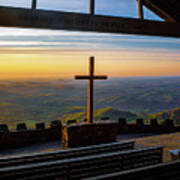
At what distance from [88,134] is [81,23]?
351 centimetres

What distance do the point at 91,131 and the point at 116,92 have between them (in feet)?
290

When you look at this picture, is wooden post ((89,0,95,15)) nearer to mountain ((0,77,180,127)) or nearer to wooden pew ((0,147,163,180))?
wooden pew ((0,147,163,180))

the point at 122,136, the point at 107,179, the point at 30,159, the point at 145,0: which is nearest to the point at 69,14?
the point at 145,0

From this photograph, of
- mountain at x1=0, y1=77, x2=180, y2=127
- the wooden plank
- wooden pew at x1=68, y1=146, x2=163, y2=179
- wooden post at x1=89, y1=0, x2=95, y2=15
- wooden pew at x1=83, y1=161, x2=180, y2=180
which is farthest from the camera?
mountain at x1=0, y1=77, x2=180, y2=127

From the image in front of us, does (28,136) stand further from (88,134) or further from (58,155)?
(58,155)

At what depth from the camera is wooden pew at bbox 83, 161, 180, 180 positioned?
2.83 meters

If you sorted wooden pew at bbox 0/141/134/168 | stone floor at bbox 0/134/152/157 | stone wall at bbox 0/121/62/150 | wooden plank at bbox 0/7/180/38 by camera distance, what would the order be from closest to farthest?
wooden pew at bbox 0/141/134/168
wooden plank at bbox 0/7/180/38
stone floor at bbox 0/134/152/157
stone wall at bbox 0/121/62/150

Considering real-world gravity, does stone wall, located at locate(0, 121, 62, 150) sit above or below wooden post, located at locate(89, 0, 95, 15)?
below

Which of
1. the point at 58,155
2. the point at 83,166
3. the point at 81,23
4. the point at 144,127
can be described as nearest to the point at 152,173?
the point at 83,166

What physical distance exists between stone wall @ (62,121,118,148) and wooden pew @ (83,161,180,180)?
3.69 metres

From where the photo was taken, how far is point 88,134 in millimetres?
6719

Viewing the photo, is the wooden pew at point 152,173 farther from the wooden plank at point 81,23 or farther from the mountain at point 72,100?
the mountain at point 72,100

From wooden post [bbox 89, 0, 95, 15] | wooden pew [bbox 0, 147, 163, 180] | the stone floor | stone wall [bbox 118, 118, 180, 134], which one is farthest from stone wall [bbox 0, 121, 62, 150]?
wooden post [bbox 89, 0, 95, 15]

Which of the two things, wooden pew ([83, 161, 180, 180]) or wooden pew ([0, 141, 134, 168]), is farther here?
wooden pew ([0, 141, 134, 168])
